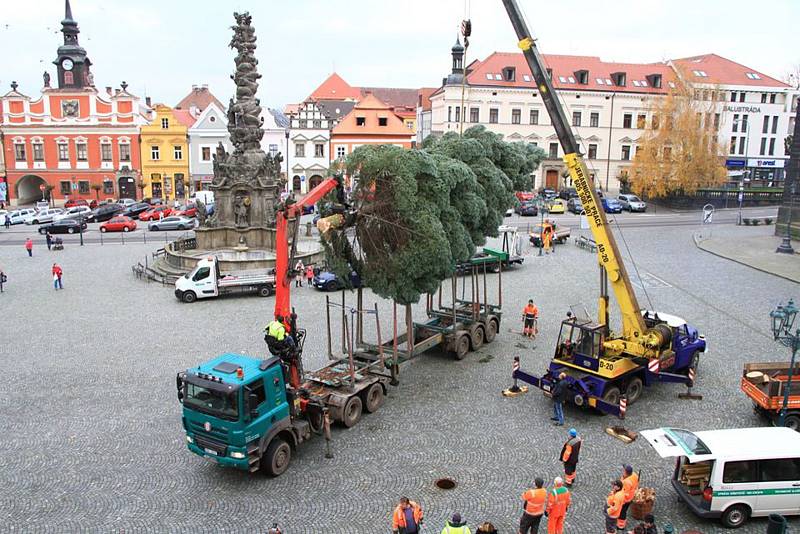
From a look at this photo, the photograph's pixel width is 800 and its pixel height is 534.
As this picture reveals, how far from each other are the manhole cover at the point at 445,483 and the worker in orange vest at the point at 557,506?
88.7 inches

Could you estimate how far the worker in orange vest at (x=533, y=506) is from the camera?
33.1 feet

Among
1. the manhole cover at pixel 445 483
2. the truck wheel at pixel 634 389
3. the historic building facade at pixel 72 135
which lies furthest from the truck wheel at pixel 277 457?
the historic building facade at pixel 72 135

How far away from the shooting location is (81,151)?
211ft

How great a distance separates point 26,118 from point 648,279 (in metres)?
60.4

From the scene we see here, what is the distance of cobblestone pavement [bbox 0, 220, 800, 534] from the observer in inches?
451

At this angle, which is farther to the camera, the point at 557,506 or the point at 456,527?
the point at 557,506

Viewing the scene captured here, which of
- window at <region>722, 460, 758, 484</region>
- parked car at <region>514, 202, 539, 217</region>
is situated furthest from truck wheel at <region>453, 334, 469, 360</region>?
parked car at <region>514, 202, 539, 217</region>

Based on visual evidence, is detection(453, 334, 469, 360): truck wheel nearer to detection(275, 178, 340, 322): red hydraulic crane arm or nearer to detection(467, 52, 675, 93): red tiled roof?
detection(275, 178, 340, 322): red hydraulic crane arm

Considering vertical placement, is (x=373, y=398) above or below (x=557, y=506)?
below

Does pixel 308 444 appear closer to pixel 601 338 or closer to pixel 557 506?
pixel 557 506

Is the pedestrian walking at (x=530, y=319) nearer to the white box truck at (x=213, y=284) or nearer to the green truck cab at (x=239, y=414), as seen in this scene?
the green truck cab at (x=239, y=414)

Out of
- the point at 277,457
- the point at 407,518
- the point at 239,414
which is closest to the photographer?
the point at 407,518

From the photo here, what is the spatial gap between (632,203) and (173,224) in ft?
130

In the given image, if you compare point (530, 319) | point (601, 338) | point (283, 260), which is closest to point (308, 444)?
point (283, 260)
